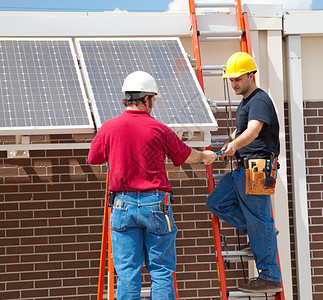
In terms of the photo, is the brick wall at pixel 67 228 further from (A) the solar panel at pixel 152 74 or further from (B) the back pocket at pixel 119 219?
(B) the back pocket at pixel 119 219

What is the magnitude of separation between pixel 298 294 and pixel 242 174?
2.17m

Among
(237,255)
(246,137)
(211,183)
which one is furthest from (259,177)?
(237,255)

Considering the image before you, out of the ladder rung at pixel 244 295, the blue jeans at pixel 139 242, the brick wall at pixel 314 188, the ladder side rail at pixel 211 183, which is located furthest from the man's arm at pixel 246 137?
the brick wall at pixel 314 188

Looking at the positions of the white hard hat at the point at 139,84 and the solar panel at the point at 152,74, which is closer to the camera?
the white hard hat at the point at 139,84

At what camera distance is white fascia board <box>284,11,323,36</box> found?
7234 millimetres

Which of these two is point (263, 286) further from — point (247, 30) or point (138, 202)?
point (247, 30)

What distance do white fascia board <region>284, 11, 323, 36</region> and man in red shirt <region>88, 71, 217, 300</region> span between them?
292 cm

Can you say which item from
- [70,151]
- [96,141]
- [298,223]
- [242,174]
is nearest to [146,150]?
[96,141]

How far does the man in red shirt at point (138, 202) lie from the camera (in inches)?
195

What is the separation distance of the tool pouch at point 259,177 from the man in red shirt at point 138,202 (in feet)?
3.46

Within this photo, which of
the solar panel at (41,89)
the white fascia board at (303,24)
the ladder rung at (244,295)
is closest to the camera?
the solar panel at (41,89)

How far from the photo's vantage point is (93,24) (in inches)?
276

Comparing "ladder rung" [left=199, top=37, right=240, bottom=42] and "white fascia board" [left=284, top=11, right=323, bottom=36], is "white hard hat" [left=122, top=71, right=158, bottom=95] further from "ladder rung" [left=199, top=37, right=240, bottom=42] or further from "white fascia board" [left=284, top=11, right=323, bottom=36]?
"white fascia board" [left=284, top=11, right=323, bottom=36]

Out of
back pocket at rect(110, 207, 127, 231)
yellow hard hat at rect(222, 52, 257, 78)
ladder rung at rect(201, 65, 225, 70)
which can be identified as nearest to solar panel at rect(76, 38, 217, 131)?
ladder rung at rect(201, 65, 225, 70)
